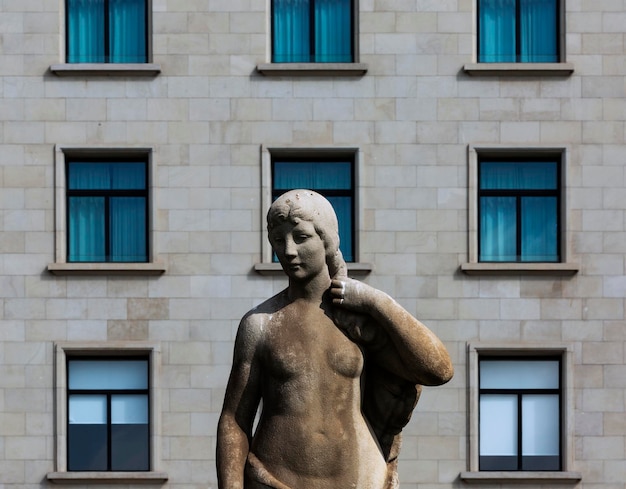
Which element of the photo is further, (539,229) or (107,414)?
(107,414)

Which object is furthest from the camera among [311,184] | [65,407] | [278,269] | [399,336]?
[311,184]

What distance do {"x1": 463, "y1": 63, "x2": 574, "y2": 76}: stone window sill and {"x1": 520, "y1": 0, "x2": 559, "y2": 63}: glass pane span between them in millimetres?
414

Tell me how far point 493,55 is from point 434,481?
834 cm

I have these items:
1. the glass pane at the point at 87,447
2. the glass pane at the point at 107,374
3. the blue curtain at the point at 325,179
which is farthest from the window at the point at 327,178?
the glass pane at the point at 87,447

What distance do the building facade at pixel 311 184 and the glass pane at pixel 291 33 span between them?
0.04 m

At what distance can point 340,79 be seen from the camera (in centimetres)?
3738

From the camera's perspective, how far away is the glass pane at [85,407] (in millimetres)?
37719

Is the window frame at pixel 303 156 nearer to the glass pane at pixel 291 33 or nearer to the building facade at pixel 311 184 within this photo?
the building facade at pixel 311 184

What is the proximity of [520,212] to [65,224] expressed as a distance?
8.86 metres

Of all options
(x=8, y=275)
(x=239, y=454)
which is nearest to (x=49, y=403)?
(x=8, y=275)

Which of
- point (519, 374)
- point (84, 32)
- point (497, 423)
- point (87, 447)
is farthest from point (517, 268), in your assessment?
point (84, 32)

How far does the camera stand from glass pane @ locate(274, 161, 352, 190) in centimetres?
3750

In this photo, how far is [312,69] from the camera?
3709 cm

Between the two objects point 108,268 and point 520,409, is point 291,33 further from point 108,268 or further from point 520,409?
point 520,409
